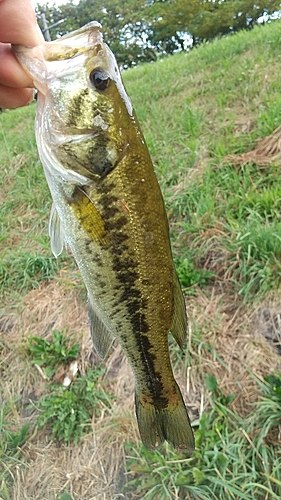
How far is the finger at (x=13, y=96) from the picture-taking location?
1679 millimetres

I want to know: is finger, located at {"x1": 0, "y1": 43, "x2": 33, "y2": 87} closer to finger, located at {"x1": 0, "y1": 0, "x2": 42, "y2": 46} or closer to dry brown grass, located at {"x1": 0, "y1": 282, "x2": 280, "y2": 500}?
finger, located at {"x1": 0, "y1": 0, "x2": 42, "y2": 46}

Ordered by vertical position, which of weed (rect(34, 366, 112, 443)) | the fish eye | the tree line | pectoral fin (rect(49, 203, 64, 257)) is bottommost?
the tree line

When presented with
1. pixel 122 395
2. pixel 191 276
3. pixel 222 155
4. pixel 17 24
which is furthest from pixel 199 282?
pixel 17 24

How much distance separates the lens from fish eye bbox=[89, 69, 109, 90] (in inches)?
51.2

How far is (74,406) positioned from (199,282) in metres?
1.22

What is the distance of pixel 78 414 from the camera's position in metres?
2.93

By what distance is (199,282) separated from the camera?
10.3 feet

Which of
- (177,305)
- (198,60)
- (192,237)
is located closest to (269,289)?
(192,237)

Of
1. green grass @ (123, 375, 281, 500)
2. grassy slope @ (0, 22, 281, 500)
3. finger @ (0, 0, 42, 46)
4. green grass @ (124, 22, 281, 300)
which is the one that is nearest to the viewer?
finger @ (0, 0, 42, 46)

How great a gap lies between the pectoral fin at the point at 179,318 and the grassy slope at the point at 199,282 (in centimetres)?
116

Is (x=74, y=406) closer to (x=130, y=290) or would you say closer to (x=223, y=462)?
(x=223, y=462)

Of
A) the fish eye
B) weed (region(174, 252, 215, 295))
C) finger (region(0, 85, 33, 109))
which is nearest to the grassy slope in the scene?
weed (region(174, 252, 215, 295))

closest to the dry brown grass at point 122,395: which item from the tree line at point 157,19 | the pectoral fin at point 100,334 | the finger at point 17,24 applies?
the pectoral fin at point 100,334

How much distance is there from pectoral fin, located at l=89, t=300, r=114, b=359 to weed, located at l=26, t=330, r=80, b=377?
1.75 m
